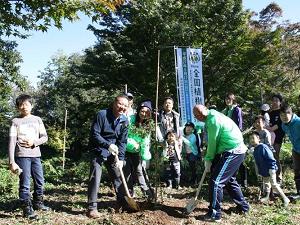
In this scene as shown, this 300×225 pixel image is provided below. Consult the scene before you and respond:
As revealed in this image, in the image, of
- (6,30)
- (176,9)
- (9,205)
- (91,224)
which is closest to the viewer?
(91,224)

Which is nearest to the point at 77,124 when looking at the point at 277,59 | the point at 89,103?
the point at 89,103

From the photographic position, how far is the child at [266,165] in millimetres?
6531

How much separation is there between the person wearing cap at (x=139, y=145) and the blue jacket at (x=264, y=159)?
1963 mm

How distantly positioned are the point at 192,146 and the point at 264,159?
214cm

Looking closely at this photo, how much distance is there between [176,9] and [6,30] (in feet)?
30.5

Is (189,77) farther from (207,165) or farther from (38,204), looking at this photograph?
(38,204)

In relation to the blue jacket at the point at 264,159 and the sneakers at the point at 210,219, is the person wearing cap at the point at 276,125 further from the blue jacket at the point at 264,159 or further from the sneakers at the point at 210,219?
the sneakers at the point at 210,219

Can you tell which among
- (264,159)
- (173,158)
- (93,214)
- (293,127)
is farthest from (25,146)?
(293,127)

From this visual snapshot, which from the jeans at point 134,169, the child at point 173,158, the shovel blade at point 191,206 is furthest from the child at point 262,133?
the jeans at point 134,169

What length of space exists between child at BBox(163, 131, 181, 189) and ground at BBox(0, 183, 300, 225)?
69cm

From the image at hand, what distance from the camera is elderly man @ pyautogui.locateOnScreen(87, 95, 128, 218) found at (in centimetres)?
562

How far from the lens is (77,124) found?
20203 mm

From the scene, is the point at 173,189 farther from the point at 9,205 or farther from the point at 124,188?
the point at 9,205

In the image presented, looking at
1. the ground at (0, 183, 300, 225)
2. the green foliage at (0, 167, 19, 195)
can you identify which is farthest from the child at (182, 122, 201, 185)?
the green foliage at (0, 167, 19, 195)
